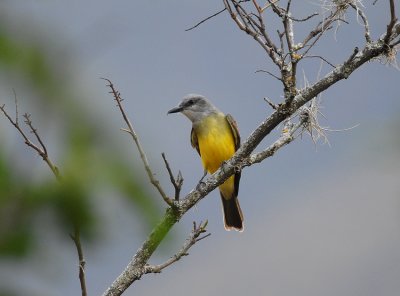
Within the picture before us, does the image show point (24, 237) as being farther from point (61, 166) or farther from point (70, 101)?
point (70, 101)

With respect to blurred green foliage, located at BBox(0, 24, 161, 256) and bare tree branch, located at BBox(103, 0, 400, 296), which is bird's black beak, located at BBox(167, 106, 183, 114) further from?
blurred green foliage, located at BBox(0, 24, 161, 256)

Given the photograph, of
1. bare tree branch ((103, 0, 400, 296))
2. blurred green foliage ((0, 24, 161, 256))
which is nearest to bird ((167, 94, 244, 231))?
bare tree branch ((103, 0, 400, 296))

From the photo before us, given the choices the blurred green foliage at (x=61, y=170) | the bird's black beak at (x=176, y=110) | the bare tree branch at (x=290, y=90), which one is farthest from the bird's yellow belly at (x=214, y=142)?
the blurred green foliage at (x=61, y=170)

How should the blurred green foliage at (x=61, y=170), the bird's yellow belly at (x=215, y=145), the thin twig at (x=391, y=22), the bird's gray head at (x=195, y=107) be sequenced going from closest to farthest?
the blurred green foliage at (x=61, y=170), the thin twig at (x=391, y=22), the bird's yellow belly at (x=215, y=145), the bird's gray head at (x=195, y=107)

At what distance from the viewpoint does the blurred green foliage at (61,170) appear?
1306 mm

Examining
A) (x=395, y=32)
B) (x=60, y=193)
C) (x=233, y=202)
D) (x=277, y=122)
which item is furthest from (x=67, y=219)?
(x=233, y=202)

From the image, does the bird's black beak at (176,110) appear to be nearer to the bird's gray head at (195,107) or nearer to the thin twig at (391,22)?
the bird's gray head at (195,107)

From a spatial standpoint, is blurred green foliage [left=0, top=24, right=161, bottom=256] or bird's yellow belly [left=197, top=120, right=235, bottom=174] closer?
blurred green foliage [left=0, top=24, right=161, bottom=256]

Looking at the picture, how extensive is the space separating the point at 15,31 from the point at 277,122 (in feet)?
12.5

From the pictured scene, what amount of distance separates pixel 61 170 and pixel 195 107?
812 centimetres

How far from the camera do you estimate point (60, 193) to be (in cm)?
147

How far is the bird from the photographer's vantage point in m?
8.95

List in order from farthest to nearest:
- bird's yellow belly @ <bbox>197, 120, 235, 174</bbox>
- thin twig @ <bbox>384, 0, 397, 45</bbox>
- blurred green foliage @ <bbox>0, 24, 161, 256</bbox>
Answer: bird's yellow belly @ <bbox>197, 120, 235, 174</bbox>, thin twig @ <bbox>384, 0, 397, 45</bbox>, blurred green foliage @ <bbox>0, 24, 161, 256</bbox>

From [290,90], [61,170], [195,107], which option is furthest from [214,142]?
[61,170]
